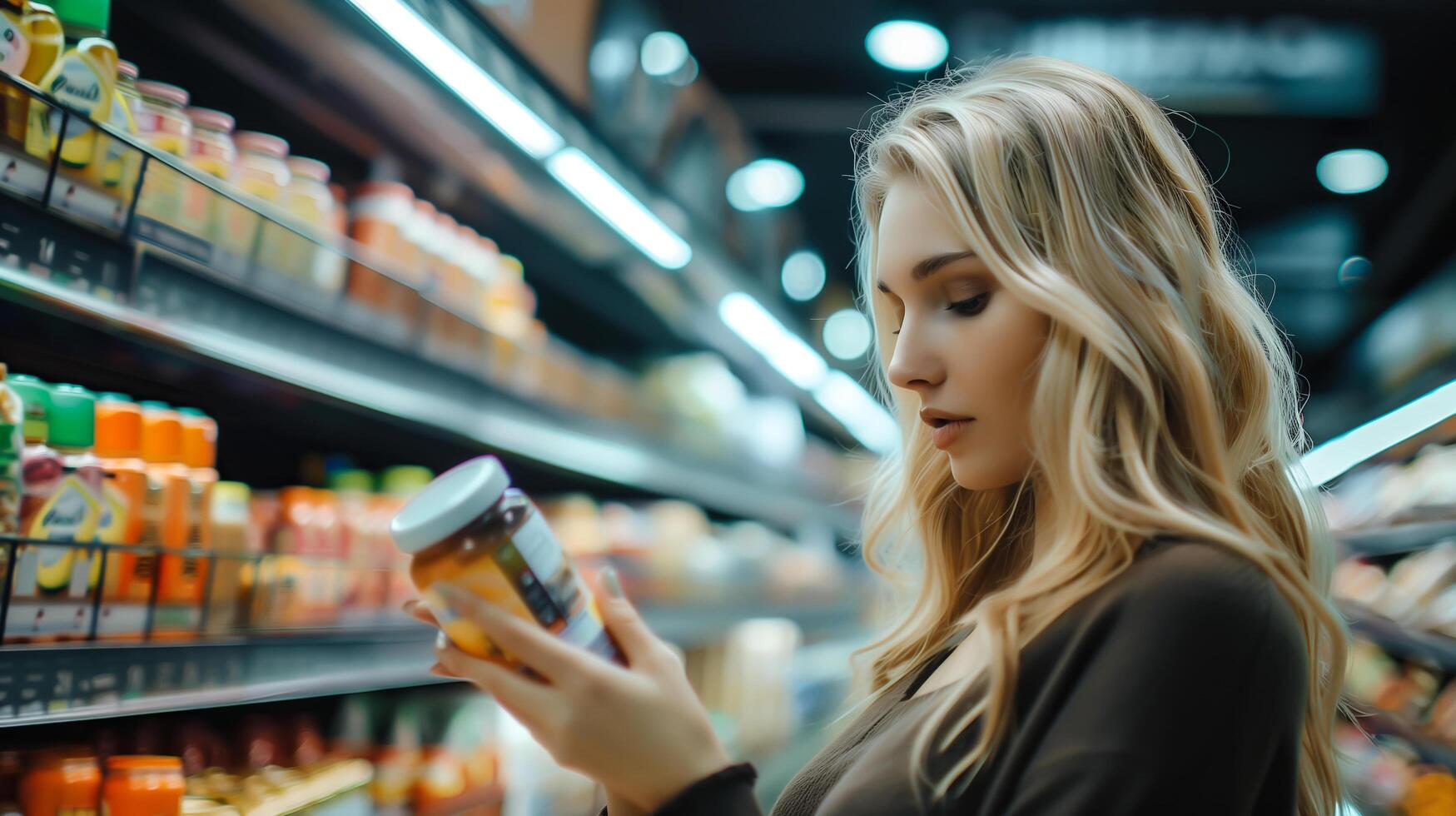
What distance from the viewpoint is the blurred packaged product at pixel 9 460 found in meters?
1.00

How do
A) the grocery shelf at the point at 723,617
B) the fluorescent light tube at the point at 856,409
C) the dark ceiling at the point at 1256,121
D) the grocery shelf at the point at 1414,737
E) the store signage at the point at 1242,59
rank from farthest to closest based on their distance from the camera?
the fluorescent light tube at the point at 856,409 < the grocery shelf at the point at 1414,737 < the dark ceiling at the point at 1256,121 < the store signage at the point at 1242,59 < the grocery shelf at the point at 723,617

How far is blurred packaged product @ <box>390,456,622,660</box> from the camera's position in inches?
30.8

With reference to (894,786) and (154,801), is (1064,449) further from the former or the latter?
(154,801)

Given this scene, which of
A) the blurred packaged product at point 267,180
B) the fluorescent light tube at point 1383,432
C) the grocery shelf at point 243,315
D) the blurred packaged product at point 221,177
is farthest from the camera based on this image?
the fluorescent light tube at point 1383,432

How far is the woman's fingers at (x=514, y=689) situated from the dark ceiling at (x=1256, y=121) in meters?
2.57

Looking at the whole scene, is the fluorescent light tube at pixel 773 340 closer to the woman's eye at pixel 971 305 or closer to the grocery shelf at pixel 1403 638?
the grocery shelf at pixel 1403 638

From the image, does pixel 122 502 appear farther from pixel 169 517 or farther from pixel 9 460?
pixel 9 460

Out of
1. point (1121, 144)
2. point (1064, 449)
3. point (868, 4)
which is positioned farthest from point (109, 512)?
point (868, 4)

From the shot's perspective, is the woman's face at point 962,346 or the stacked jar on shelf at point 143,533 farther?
the stacked jar on shelf at point 143,533

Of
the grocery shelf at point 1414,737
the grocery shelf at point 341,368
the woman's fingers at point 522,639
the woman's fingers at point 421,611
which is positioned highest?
the grocery shelf at point 341,368

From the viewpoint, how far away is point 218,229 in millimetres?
1286

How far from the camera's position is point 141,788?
45.3 inches

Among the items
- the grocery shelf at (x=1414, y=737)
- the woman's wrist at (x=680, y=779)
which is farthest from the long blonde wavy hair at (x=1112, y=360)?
the grocery shelf at (x=1414, y=737)

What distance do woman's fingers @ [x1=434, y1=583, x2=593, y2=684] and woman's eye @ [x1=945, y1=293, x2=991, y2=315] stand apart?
430 mm
